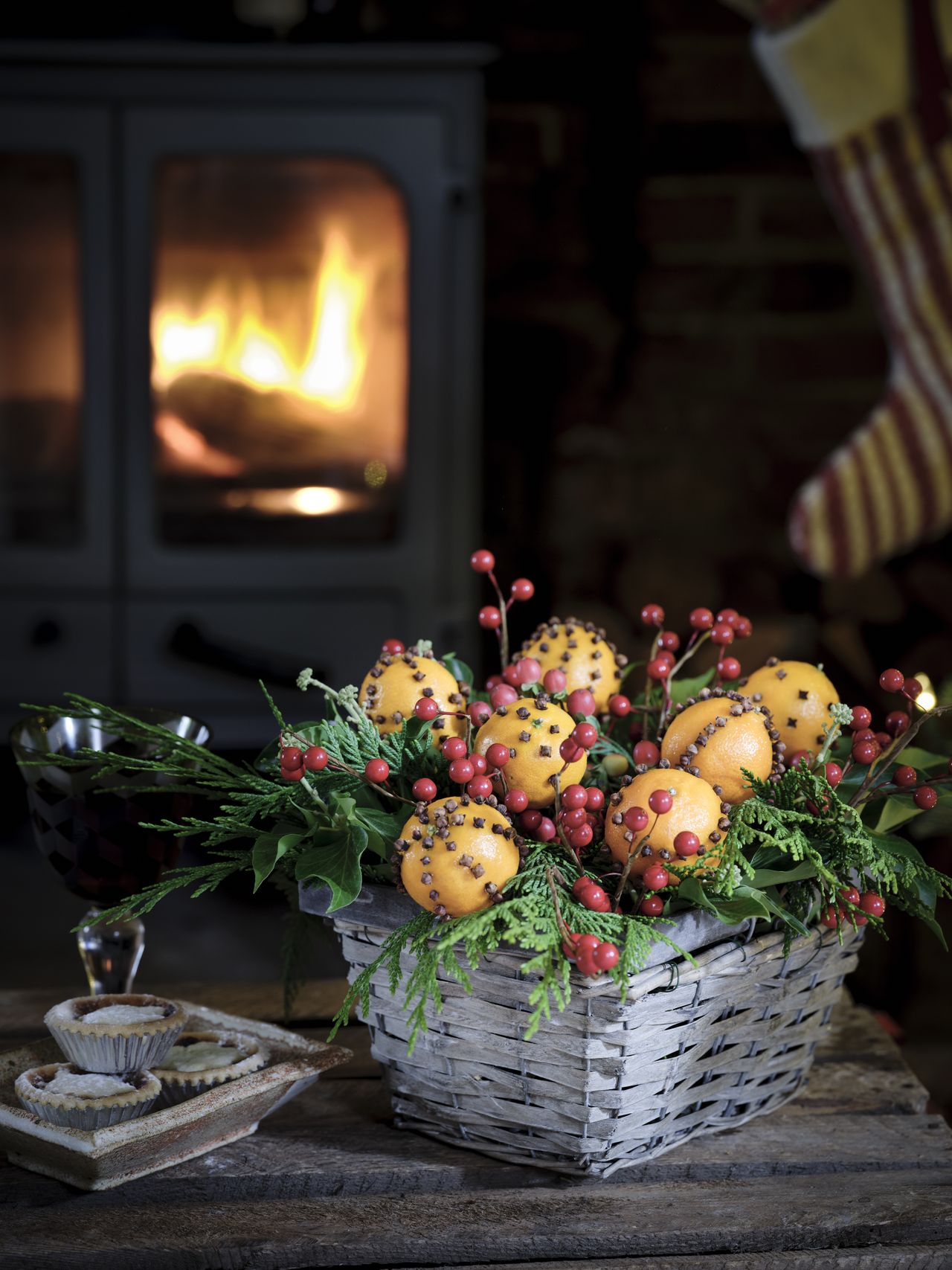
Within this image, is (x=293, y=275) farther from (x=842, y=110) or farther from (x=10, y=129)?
(x=842, y=110)

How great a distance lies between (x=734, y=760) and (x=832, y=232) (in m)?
1.53

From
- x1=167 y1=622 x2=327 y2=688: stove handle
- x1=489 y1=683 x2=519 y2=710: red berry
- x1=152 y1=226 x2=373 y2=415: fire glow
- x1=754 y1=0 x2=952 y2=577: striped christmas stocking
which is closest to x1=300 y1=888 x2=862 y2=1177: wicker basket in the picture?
x1=489 y1=683 x2=519 y2=710: red berry

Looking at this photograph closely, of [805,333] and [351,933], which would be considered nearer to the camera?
[351,933]

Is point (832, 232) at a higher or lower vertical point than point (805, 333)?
higher

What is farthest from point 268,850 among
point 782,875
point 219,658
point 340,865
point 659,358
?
point 659,358

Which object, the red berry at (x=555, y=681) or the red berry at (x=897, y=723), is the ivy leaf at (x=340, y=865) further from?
the red berry at (x=897, y=723)

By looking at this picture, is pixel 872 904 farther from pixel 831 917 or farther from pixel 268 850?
pixel 268 850

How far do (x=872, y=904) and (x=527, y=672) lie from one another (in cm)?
21

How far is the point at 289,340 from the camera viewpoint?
1849 mm

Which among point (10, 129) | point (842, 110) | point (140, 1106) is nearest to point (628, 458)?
point (842, 110)

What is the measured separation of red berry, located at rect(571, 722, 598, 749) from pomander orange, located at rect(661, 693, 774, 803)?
0.07 meters

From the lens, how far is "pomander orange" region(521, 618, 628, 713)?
0.78 metres

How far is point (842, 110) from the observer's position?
191cm

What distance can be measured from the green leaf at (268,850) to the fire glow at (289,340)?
1.27 m
